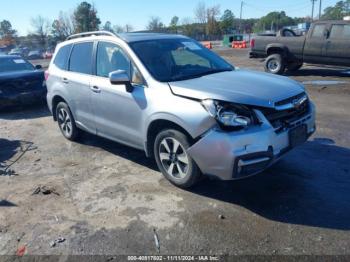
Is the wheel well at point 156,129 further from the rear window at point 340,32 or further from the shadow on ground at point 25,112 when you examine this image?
the rear window at point 340,32

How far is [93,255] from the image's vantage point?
3.28 metres

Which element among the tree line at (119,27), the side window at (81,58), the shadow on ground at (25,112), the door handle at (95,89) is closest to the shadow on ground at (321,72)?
the shadow on ground at (25,112)

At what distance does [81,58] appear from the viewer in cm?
582

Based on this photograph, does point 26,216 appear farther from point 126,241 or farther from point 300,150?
point 300,150

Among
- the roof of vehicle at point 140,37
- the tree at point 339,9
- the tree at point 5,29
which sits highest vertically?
the tree at point 339,9

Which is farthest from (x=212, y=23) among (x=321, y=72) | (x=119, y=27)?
(x=321, y=72)

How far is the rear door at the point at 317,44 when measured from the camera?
12953 mm

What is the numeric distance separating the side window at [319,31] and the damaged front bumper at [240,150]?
10.6 m

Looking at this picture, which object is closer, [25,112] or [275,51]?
[25,112]

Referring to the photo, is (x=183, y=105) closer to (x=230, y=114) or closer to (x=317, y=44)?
(x=230, y=114)

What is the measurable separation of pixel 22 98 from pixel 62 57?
3636mm

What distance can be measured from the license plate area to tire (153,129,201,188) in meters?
1.10

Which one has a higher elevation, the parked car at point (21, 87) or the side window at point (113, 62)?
the side window at point (113, 62)

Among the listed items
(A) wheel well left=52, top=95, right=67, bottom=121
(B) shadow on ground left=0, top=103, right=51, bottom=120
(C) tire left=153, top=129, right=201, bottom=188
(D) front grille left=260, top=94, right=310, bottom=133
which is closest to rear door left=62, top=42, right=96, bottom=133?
(A) wheel well left=52, top=95, right=67, bottom=121
